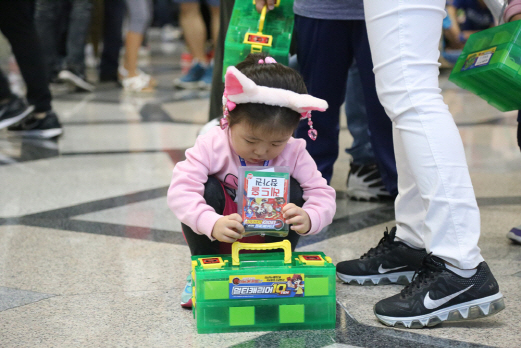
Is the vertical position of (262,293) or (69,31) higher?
(69,31)

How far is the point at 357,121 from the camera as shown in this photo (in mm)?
2652

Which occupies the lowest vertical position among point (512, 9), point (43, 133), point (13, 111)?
point (43, 133)

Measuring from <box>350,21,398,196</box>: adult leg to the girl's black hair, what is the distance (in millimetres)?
601

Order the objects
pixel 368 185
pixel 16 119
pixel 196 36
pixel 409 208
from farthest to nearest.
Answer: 1. pixel 196 36
2. pixel 16 119
3. pixel 368 185
4. pixel 409 208

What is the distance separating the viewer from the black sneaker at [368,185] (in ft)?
8.39

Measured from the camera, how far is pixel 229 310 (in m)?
1.42

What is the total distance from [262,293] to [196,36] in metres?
4.64

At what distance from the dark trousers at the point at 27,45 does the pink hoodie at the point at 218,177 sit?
2278 millimetres

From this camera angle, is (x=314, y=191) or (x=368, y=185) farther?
(x=368, y=185)

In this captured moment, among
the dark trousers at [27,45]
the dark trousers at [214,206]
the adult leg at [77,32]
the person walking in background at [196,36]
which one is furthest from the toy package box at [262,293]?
the adult leg at [77,32]

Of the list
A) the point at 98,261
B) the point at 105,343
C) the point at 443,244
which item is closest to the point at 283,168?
the point at 443,244

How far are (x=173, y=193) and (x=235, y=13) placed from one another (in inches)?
34.2

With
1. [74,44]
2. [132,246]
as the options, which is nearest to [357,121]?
[132,246]

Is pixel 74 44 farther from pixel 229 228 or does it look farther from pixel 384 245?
pixel 229 228
